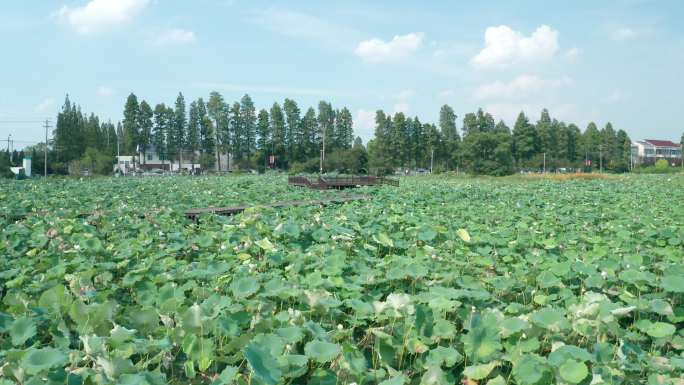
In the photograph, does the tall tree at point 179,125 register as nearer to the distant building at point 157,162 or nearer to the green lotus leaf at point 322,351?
the distant building at point 157,162

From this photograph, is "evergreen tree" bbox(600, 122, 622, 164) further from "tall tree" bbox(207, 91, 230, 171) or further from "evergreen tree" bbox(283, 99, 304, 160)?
"tall tree" bbox(207, 91, 230, 171)

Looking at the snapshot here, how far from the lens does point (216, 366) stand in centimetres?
186

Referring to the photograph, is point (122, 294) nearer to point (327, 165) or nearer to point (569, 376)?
point (569, 376)

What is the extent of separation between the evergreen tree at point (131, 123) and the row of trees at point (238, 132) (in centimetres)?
143

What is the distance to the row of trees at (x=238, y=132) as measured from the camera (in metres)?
54.1

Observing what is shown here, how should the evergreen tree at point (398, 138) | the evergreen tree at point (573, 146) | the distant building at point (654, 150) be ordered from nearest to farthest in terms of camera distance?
the evergreen tree at point (398, 138)
the evergreen tree at point (573, 146)
the distant building at point (654, 150)

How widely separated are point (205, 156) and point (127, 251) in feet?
175

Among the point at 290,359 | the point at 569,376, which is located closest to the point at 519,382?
the point at 569,376

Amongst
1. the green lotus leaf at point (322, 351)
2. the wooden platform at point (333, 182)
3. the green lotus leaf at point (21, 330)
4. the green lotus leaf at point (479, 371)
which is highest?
the wooden platform at point (333, 182)

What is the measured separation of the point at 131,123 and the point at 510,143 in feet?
122

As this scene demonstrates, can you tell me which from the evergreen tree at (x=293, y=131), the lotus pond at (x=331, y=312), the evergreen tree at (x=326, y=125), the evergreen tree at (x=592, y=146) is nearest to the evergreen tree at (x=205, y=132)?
the evergreen tree at (x=293, y=131)

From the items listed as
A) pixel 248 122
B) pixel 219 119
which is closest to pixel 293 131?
pixel 248 122

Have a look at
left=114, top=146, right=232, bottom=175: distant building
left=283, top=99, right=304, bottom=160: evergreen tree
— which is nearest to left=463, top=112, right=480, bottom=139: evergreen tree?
left=283, top=99, right=304, bottom=160: evergreen tree

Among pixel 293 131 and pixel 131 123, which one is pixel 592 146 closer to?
pixel 293 131
